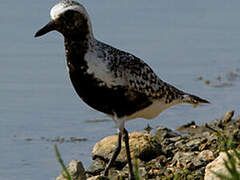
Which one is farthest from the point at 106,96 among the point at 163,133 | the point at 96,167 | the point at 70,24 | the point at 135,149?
the point at 163,133

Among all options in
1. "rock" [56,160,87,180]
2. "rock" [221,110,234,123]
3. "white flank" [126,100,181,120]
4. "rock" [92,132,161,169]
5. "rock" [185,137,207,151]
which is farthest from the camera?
"rock" [221,110,234,123]

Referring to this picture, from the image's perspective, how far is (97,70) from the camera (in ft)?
27.8

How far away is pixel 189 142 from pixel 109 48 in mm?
2283

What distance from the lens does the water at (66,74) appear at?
439 inches

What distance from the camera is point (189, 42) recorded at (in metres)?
15.2

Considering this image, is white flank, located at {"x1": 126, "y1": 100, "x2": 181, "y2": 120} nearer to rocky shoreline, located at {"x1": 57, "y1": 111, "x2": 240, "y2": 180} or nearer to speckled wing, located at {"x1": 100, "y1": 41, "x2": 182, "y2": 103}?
speckled wing, located at {"x1": 100, "y1": 41, "x2": 182, "y2": 103}

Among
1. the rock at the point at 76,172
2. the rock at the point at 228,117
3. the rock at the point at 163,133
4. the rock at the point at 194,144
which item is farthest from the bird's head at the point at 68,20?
the rock at the point at 228,117

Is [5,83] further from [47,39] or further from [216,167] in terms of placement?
[216,167]

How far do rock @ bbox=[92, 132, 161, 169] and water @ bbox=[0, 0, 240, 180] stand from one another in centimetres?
41

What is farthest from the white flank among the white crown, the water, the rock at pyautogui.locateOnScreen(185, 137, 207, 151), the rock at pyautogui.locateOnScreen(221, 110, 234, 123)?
the rock at pyautogui.locateOnScreen(221, 110, 234, 123)

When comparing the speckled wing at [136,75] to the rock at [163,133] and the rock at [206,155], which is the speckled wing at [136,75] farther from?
the rock at [163,133]

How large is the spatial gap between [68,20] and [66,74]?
195 inches

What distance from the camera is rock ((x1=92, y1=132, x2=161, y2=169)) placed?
33.0 feet

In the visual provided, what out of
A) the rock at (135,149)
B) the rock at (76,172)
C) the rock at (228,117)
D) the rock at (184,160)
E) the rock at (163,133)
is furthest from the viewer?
the rock at (228,117)
